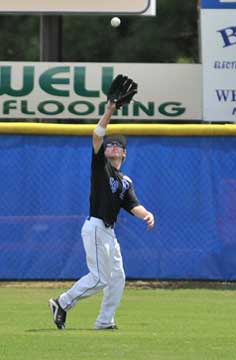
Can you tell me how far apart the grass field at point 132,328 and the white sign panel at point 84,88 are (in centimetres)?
296

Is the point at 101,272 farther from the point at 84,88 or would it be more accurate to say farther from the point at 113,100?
the point at 84,88

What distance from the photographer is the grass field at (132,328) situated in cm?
794

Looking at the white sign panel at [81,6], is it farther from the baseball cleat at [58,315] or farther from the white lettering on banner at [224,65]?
the baseball cleat at [58,315]

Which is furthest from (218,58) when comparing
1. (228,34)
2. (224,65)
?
(228,34)

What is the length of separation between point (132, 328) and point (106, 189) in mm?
1299

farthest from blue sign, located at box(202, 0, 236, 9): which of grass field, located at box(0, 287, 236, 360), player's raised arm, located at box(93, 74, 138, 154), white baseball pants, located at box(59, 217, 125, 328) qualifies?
white baseball pants, located at box(59, 217, 125, 328)

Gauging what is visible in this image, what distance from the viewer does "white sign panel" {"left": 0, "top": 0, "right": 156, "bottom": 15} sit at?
50.5ft

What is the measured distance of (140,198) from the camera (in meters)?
13.6

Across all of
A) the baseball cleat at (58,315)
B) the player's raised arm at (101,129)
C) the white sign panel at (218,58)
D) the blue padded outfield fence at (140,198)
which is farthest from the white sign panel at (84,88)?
the baseball cleat at (58,315)

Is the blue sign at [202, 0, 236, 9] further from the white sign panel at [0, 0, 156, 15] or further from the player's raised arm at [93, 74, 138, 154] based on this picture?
the player's raised arm at [93, 74, 138, 154]

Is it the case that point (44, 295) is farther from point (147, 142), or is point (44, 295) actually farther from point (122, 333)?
point (122, 333)

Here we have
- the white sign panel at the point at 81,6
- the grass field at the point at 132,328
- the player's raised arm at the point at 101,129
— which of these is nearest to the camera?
the grass field at the point at 132,328

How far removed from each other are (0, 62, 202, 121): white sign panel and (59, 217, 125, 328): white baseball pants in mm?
5802

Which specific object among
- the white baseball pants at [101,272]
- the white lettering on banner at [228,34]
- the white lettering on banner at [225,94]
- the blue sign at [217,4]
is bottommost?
the white baseball pants at [101,272]
